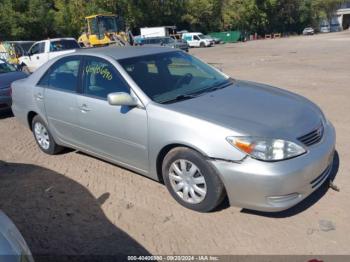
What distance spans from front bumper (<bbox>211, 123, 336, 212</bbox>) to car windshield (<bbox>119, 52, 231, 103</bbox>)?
1100mm

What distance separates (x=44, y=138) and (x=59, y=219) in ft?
7.07

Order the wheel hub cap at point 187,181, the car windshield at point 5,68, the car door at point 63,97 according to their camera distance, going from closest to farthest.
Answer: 1. the wheel hub cap at point 187,181
2. the car door at point 63,97
3. the car windshield at point 5,68

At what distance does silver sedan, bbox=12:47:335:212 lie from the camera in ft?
11.0

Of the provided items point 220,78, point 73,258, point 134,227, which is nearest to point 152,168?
point 134,227

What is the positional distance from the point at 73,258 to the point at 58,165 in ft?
7.57

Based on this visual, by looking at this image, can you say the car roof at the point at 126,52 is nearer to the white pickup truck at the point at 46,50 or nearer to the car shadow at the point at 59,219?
the car shadow at the point at 59,219

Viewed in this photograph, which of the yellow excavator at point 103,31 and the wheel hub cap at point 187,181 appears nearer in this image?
the wheel hub cap at point 187,181


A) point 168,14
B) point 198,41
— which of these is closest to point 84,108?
point 198,41

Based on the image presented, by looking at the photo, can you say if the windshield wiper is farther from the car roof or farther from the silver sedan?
the car roof

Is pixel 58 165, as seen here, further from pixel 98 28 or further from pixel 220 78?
pixel 98 28

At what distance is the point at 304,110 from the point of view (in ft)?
13.1

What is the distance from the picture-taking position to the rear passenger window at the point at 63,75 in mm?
4906

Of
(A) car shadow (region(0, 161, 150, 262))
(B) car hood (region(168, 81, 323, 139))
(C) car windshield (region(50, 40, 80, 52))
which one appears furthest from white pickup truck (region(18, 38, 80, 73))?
(B) car hood (region(168, 81, 323, 139))

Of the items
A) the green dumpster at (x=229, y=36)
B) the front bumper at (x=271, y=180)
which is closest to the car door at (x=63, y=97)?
the front bumper at (x=271, y=180)
